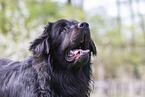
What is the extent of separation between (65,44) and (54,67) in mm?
503

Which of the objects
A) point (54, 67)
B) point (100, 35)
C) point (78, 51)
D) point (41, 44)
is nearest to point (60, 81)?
point (54, 67)

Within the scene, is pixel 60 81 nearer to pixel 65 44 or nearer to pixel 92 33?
pixel 65 44

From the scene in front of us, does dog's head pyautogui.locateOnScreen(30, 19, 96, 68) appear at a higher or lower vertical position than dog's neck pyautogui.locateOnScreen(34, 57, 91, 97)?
higher

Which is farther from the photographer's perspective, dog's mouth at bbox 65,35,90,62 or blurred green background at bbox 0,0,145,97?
blurred green background at bbox 0,0,145,97

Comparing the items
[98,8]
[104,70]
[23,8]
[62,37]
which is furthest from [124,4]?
[62,37]

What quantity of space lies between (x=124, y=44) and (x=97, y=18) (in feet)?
30.9

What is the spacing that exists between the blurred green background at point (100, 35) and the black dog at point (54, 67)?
4.88 meters

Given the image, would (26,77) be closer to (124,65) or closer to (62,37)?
(62,37)

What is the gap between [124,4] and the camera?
29953 mm

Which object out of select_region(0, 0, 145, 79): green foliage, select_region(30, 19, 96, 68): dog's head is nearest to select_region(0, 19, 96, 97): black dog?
select_region(30, 19, 96, 68): dog's head

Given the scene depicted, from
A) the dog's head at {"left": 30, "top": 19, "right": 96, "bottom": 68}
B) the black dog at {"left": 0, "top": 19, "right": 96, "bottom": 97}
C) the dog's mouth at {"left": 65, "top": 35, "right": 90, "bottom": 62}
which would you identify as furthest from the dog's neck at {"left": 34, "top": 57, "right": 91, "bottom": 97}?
the dog's mouth at {"left": 65, "top": 35, "right": 90, "bottom": 62}

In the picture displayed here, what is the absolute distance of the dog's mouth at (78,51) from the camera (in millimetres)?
3442

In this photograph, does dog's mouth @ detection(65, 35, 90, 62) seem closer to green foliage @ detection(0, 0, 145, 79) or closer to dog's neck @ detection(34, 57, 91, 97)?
dog's neck @ detection(34, 57, 91, 97)

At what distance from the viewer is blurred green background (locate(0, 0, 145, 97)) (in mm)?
13148
